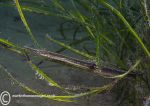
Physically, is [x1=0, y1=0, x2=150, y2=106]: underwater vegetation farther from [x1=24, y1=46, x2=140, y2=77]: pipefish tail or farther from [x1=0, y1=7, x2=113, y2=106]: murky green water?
[x1=0, y1=7, x2=113, y2=106]: murky green water

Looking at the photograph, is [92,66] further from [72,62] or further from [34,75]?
[34,75]

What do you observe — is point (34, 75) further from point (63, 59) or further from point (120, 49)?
point (63, 59)

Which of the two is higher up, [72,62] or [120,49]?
[120,49]

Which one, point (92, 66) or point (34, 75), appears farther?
point (34, 75)

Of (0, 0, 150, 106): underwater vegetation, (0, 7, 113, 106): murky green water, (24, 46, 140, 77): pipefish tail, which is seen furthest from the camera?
(0, 7, 113, 106): murky green water

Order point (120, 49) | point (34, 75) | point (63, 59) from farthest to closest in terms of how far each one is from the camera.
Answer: point (34, 75) → point (120, 49) → point (63, 59)

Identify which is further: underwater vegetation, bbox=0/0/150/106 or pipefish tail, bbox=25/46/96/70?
underwater vegetation, bbox=0/0/150/106

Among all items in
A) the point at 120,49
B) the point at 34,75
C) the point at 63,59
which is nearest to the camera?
the point at 63,59

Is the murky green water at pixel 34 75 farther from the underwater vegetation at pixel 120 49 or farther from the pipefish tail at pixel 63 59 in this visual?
the pipefish tail at pixel 63 59

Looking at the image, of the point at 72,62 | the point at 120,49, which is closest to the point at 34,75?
the point at 120,49

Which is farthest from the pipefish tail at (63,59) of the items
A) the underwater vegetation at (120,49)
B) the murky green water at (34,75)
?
the murky green water at (34,75)

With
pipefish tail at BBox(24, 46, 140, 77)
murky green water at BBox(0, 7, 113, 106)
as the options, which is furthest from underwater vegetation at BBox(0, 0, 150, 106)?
murky green water at BBox(0, 7, 113, 106)
